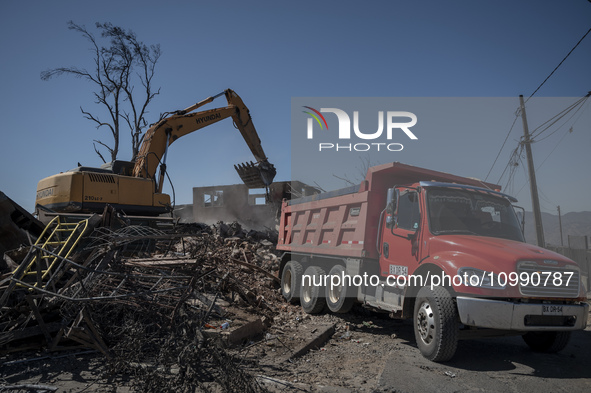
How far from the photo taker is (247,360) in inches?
200

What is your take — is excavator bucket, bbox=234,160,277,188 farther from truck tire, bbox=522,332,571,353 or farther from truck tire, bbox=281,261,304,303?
truck tire, bbox=522,332,571,353

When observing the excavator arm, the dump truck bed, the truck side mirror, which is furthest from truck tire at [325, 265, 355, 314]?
the excavator arm

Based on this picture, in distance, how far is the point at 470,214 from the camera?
623cm

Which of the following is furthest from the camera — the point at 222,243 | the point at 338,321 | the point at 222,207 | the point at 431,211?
the point at 222,207

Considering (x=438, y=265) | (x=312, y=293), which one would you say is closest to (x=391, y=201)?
(x=438, y=265)

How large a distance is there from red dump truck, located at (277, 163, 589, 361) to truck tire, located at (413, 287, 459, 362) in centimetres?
1

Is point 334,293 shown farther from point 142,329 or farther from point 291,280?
point 142,329

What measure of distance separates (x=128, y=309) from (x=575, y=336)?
24.6 ft

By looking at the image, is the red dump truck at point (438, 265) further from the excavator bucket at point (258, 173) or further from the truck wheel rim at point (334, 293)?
the excavator bucket at point (258, 173)

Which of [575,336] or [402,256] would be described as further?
[575,336]

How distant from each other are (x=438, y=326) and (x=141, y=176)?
8.51m

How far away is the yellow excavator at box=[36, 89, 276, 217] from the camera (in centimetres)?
920

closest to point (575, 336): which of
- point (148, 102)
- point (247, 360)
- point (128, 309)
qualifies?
point (247, 360)

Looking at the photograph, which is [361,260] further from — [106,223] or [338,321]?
[106,223]
